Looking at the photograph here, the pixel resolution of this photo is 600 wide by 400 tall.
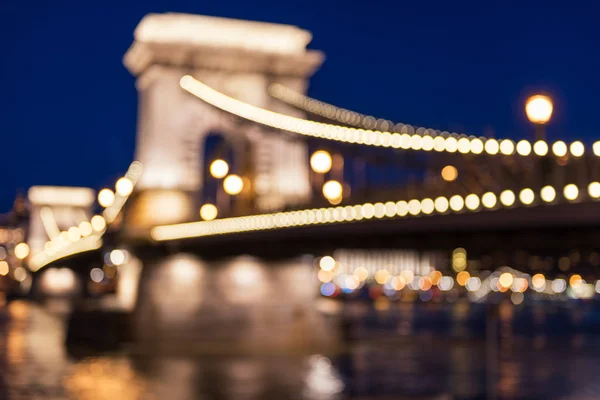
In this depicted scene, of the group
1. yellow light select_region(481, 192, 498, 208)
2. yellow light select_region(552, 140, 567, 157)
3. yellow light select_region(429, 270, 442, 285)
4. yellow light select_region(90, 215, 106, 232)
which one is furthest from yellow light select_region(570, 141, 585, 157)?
yellow light select_region(429, 270, 442, 285)

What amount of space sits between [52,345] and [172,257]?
25.4ft

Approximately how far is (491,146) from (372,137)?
383 inches

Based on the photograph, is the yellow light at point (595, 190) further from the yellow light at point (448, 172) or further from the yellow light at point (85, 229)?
the yellow light at point (85, 229)

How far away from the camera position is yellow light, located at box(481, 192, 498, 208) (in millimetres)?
22500

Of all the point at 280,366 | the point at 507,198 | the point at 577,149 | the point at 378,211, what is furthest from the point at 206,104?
the point at 577,149

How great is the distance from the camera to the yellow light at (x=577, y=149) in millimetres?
20906

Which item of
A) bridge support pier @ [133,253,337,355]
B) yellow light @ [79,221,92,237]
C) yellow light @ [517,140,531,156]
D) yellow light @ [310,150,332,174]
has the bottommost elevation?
bridge support pier @ [133,253,337,355]

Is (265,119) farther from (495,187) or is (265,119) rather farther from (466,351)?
(495,187)

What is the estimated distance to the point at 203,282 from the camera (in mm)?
46062

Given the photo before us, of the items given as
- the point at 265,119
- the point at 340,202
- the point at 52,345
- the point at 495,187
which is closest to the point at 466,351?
the point at 265,119

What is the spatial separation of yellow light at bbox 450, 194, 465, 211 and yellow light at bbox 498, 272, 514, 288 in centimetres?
11268

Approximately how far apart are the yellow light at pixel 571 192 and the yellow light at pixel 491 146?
2.69 metres

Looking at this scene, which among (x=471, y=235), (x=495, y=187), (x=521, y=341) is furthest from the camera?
(x=521, y=341)

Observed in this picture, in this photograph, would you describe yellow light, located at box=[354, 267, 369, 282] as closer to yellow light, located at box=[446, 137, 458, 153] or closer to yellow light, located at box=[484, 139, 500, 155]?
yellow light, located at box=[446, 137, 458, 153]
